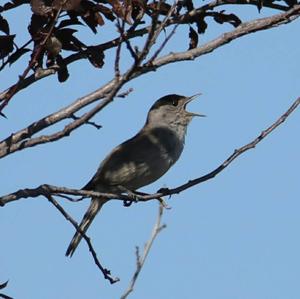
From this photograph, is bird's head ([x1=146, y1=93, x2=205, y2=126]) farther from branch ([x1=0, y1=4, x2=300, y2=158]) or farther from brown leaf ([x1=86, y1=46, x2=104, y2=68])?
branch ([x1=0, y1=4, x2=300, y2=158])

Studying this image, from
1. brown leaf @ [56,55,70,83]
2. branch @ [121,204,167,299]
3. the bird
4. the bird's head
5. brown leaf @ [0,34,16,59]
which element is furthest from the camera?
the bird's head

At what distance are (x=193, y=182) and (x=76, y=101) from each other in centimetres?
121

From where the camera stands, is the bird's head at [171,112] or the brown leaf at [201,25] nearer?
the brown leaf at [201,25]

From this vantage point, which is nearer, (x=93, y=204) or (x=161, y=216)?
(x=161, y=216)

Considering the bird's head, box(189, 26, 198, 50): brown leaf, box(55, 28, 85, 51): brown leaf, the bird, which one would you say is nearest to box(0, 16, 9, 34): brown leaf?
box(55, 28, 85, 51): brown leaf

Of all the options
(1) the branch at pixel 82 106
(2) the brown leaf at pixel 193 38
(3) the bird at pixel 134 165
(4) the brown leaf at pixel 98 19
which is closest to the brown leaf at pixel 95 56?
(4) the brown leaf at pixel 98 19

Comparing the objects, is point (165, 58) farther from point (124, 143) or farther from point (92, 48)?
point (124, 143)

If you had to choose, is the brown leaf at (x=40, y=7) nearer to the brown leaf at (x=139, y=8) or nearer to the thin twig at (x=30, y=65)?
the thin twig at (x=30, y=65)

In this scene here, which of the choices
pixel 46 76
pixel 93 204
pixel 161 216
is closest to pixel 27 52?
pixel 46 76

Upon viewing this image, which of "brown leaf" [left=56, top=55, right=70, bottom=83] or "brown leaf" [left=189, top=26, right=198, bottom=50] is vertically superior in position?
"brown leaf" [left=56, top=55, right=70, bottom=83]

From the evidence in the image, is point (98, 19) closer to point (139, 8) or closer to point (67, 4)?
point (139, 8)

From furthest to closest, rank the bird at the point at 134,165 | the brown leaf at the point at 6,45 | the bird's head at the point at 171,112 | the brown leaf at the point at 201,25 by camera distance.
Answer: the bird's head at the point at 171,112 → the bird at the point at 134,165 → the brown leaf at the point at 201,25 → the brown leaf at the point at 6,45

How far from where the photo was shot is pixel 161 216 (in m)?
3.66

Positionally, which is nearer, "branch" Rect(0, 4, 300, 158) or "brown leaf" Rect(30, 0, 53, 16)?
"branch" Rect(0, 4, 300, 158)
